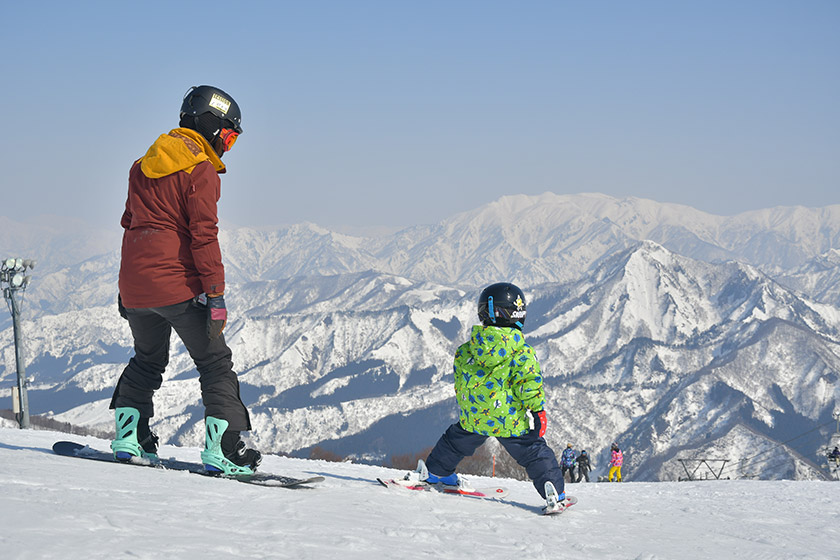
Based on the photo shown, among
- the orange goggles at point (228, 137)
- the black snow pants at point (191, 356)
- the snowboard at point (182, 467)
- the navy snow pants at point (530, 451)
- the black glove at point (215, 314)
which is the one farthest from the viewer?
the navy snow pants at point (530, 451)

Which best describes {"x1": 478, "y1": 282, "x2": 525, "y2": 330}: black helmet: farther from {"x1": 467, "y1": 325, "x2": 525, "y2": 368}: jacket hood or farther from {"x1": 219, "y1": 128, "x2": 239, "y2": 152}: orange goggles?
{"x1": 219, "y1": 128, "x2": 239, "y2": 152}: orange goggles

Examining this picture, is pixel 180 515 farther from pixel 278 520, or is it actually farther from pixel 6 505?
pixel 6 505

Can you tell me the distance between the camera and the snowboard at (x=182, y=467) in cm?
676

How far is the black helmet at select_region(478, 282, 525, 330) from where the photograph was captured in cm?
757

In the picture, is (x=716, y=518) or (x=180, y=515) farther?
(x=716, y=518)

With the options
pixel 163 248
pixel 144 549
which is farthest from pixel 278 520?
pixel 163 248

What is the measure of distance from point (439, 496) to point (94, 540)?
4.05m

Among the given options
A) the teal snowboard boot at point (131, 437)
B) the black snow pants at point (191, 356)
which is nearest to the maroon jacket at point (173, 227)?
the black snow pants at point (191, 356)

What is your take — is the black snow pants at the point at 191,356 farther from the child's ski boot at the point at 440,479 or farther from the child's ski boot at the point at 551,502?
the child's ski boot at the point at 551,502

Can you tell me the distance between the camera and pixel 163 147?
649cm

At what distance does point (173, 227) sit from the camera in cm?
658

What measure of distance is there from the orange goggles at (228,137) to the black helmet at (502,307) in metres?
2.66

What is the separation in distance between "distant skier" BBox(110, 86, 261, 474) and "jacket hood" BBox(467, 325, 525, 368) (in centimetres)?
221

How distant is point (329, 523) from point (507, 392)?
2.70 metres
